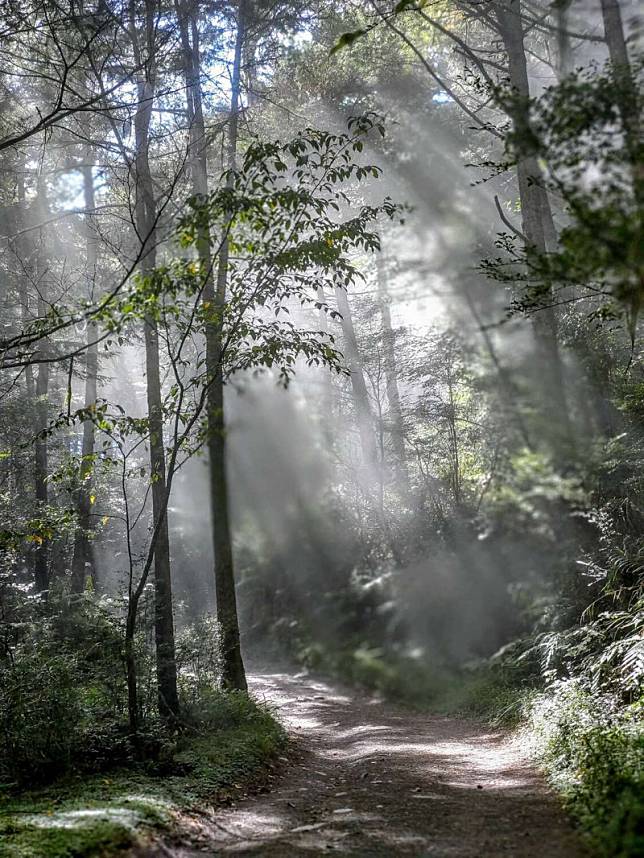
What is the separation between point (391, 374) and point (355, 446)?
2704mm

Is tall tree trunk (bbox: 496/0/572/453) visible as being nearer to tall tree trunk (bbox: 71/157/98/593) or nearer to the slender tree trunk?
tall tree trunk (bbox: 71/157/98/593)

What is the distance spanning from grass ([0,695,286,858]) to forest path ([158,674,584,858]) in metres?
0.32

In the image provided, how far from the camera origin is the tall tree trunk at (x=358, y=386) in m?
15.8

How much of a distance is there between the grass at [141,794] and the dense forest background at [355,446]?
27 centimetres

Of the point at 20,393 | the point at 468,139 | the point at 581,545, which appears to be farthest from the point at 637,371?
the point at 20,393

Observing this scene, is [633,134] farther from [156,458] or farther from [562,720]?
[156,458]

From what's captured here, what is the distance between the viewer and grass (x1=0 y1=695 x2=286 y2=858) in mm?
4473

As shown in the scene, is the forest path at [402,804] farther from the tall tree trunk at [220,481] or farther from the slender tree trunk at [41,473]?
the slender tree trunk at [41,473]

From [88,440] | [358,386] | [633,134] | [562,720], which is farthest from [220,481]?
[88,440]

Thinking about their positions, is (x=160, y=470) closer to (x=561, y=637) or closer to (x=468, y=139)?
(x=561, y=637)

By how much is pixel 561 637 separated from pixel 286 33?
12.3 meters

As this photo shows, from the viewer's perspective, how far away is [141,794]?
5754mm

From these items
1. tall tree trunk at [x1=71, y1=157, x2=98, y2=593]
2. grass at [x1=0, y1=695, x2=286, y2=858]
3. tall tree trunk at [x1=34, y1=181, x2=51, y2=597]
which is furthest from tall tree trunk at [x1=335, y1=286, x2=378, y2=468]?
grass at [x1=0, y1=695, x2=286, y2=858]

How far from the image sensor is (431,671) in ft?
26.2
